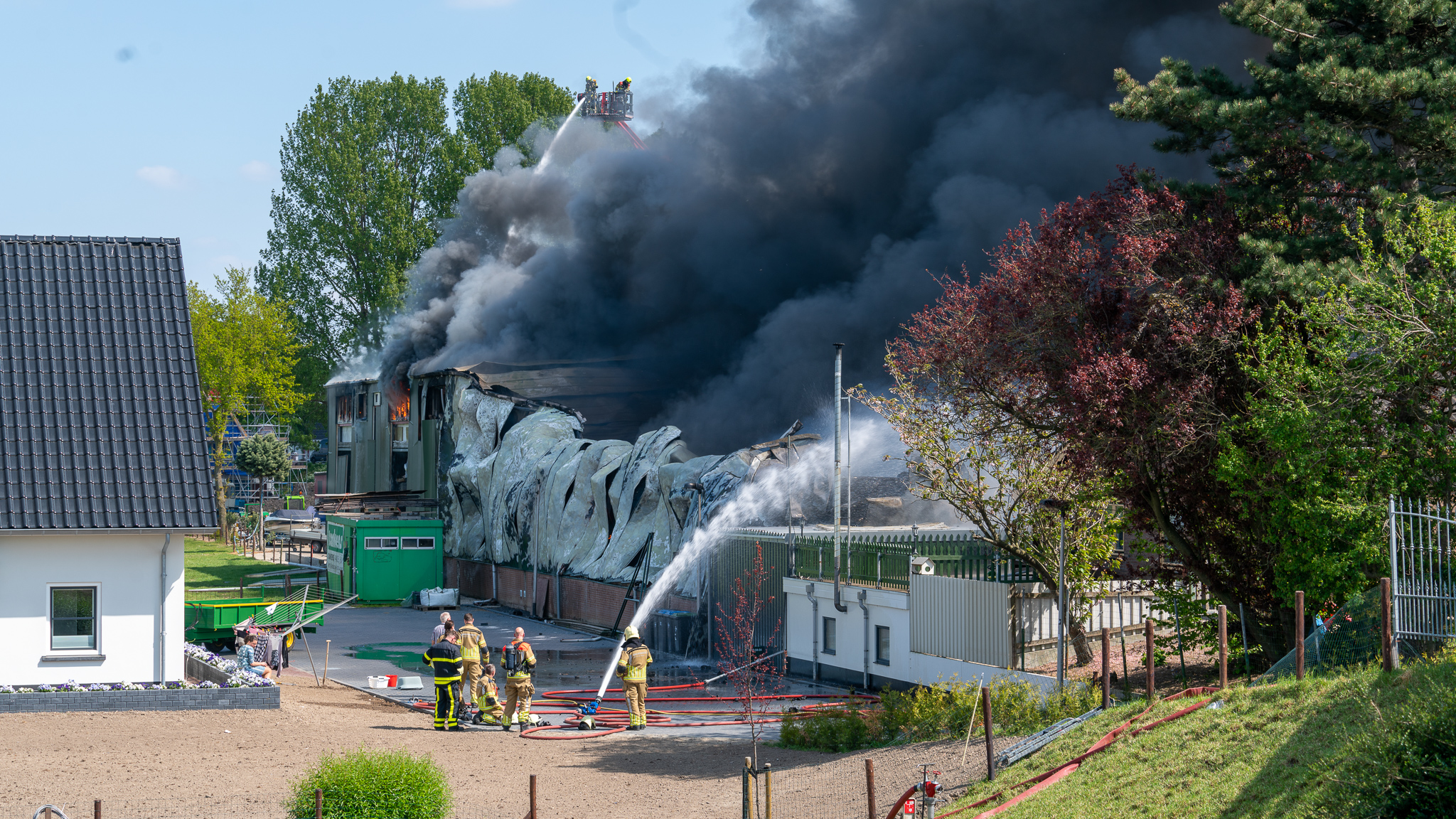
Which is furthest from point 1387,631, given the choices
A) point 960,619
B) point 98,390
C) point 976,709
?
point 98,390

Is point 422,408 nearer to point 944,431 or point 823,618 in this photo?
point 823,618

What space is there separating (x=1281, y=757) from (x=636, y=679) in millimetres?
9156

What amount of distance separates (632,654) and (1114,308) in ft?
24.3

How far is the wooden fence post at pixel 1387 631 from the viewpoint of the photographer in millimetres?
10562

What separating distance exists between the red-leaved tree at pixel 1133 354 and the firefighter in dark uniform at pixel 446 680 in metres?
6.86

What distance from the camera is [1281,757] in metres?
9.72

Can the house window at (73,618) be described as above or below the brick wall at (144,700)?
above

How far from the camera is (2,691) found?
16609mm

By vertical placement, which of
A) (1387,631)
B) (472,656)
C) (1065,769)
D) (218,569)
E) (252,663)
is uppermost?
(1387,631)

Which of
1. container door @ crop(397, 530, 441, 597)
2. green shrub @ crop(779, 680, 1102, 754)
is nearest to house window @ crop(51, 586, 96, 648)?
green shrub @ crop(779, 680, 1102, 754)

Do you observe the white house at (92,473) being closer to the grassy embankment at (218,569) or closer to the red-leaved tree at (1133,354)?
the red-leaved tree at (1133,354)

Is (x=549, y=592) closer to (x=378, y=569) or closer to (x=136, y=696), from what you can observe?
(x=378, y=569)

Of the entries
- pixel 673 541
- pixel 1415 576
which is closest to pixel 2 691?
pixel 673 541

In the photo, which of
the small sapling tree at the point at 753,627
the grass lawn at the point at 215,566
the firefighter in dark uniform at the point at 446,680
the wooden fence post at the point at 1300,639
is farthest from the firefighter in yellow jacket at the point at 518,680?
the grass lawn at the point at 215,566
